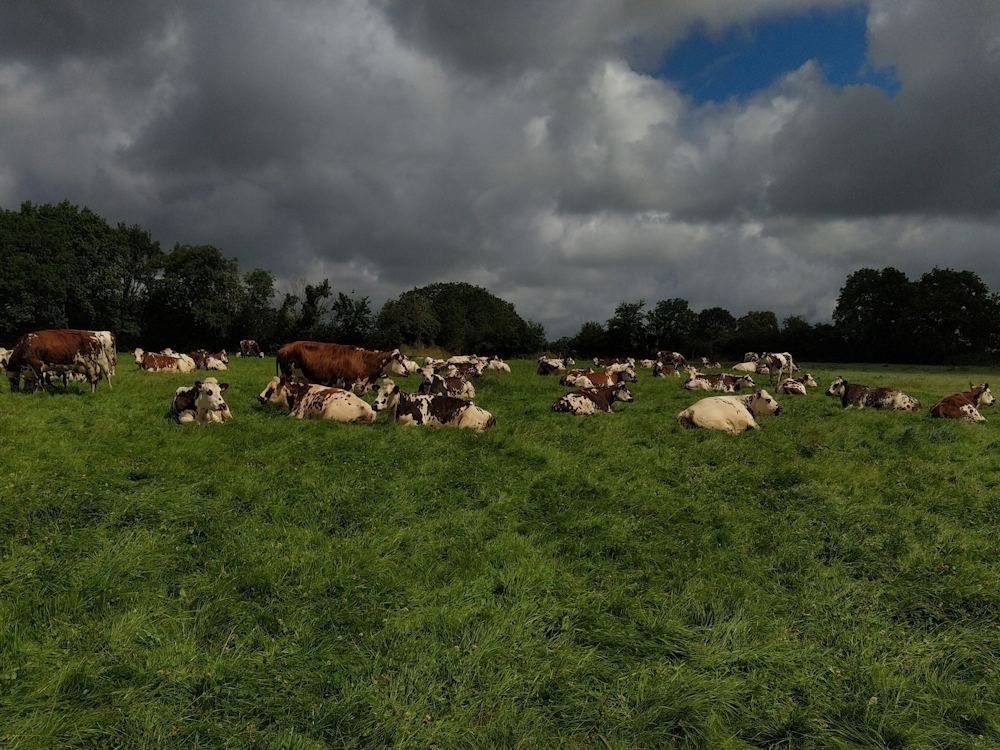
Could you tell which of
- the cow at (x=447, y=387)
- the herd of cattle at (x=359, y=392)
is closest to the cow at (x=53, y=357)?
the herd of cattle at (x=359, y=392)

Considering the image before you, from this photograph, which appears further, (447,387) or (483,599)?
(447,387)

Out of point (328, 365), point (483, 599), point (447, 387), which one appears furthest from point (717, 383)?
point (483, 599)

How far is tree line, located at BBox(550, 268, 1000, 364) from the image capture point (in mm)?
51125

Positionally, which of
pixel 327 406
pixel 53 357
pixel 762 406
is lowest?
pixel 762 406

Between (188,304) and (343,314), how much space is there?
1840 cm

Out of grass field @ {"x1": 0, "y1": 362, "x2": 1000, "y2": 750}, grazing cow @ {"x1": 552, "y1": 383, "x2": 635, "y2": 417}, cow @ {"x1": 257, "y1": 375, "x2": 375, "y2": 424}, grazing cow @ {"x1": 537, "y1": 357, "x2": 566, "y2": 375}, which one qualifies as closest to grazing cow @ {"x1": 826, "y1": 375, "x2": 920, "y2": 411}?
grazing cow @ {"x1": 552, "y1": 383, "x2": 635, "y2": 417}

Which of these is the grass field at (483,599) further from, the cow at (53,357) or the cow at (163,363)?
the cow at (163,363)

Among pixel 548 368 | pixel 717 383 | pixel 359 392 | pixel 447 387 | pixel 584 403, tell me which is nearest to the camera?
pixel 584 403

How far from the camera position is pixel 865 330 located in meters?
55.9

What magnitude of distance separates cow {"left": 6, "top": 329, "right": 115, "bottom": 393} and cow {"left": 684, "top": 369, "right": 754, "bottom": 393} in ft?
64.8

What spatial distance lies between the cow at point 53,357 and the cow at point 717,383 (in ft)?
64.8

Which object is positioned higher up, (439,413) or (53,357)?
(53,357)

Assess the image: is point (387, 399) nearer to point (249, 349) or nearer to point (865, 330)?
point (249, 349)

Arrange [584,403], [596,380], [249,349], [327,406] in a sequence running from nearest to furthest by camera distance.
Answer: [327,406]
[584,403]
[596,380]
[249,349]
